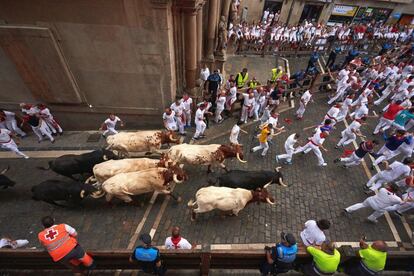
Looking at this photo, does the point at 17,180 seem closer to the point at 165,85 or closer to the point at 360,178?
the point at 165,85

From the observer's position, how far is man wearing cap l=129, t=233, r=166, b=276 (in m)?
5.03

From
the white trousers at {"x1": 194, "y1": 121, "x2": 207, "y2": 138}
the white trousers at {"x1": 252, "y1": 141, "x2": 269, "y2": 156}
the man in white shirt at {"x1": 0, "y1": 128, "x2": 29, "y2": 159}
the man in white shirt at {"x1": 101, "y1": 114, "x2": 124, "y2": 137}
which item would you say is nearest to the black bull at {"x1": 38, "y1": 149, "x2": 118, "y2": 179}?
the man in white shirt at {"x1": 101, "y1": 114, "x2": 124, "y2": 137}

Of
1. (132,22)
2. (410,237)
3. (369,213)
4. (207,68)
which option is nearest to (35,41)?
(132,22)

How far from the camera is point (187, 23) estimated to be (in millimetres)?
9922

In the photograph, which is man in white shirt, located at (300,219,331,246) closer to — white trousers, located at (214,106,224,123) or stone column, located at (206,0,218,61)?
white trousers, located at (214,106,224,123)

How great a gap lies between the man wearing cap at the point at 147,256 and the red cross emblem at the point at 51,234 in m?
1.75

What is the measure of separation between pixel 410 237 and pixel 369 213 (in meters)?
1.26

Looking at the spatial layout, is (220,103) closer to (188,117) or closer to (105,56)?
(188,117)

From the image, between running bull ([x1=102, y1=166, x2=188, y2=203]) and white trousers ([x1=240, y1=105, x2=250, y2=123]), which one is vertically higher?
running bull ([x1=102, y1=166, x2=188, y2=203])

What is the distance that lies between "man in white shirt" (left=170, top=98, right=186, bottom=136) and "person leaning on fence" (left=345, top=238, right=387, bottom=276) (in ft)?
26.2

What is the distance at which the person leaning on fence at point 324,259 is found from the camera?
199 inches

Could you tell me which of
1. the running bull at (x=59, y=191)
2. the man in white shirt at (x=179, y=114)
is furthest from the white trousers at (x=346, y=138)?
the running bull at (x=59, y=191)

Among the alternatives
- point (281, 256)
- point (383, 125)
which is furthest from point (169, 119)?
point (383, 125)

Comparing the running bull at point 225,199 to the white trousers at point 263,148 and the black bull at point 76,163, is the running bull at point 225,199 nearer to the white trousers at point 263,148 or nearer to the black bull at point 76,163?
the white trousers at point 263,148
